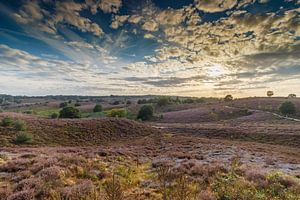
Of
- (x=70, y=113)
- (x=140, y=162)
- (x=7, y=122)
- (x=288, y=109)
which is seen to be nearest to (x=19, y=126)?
(x=7, y=122)

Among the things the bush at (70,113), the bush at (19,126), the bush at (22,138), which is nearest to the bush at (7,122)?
the bush at (19,126)

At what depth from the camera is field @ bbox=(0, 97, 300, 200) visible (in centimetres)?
859

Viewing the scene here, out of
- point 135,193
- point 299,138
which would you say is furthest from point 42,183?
point 299,138

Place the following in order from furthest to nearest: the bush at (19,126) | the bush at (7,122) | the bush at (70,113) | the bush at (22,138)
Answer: the bush at (70,113)
the bush at (7,122)
the bush at (19,126)
the bush at (22,138)

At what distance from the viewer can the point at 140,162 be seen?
60.6 ft

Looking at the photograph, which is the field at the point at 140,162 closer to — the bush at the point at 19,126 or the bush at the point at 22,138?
the bush at the point at 22,138

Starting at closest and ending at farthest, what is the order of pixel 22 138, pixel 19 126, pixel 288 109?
pixel 22 138 → pixel 19 126 → pixel 288 109

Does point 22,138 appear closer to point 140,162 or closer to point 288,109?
point 140,162

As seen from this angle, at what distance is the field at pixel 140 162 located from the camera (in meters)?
8.59

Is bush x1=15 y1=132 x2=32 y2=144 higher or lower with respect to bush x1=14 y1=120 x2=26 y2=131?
lower

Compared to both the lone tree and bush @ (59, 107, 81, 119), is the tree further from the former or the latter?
the lone tree

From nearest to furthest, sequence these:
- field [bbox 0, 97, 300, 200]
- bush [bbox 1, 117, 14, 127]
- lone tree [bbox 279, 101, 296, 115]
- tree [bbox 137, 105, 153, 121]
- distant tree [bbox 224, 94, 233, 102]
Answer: field [bbox 0, 97, 300, 200], bush [bbox 1, 117, 14, 127], lone tree [bbox 279, 101, 296, 115], tree [bbox 137, 105, 153, 121], distant tree [bbox 224, 94, 233, 102]

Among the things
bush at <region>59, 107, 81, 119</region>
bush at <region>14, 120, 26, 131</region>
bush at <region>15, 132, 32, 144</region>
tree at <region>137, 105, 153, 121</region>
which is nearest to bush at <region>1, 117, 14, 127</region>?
bush at <region>14, 120, 26, 131</region>

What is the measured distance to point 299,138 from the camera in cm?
3544
